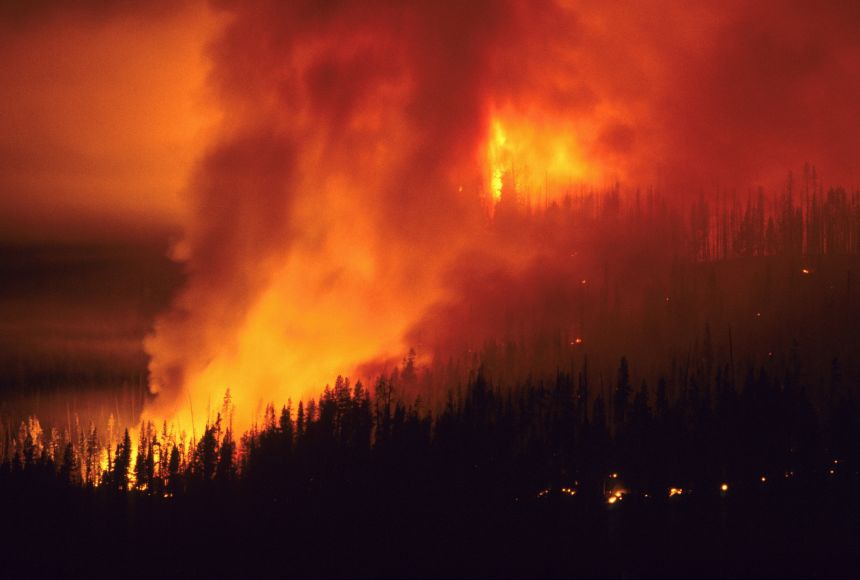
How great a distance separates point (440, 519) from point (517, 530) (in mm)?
14956

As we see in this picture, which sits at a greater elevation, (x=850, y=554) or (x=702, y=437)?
(x=702, y=437)

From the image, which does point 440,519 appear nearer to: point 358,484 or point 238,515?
point 358,484

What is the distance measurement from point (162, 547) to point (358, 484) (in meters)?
35.0

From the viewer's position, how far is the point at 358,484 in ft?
632

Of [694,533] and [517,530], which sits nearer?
[694,533]

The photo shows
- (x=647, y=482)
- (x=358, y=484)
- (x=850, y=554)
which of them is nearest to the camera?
(x=850, y=554)

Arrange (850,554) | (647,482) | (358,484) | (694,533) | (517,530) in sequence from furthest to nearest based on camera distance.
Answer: (358,484) < (647,482) < (517,530) < (694,533) < (850,554)

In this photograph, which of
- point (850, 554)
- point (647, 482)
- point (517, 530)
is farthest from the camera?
point (647, 482)

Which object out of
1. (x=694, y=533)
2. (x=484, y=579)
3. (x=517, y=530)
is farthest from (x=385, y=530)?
(x=694, y=533)

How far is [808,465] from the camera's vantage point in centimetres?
18500

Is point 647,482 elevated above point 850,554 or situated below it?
above

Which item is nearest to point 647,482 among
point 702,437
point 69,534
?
point 702,437

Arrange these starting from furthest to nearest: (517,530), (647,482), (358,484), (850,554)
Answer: (358,484), (647,482), (517,530), (850,554)

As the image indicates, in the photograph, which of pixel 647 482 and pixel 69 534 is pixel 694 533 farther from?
pixel 69 534
